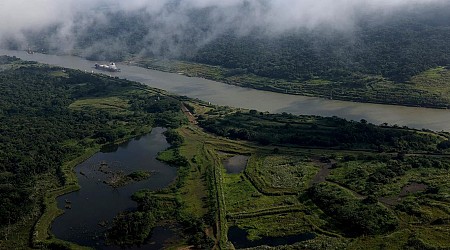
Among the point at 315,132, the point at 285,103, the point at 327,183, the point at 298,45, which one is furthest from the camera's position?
the point at 298,45

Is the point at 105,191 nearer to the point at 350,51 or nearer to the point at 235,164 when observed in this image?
the point at 235,164

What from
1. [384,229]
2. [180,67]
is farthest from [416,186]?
[180,67]

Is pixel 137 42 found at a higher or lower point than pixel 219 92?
higher

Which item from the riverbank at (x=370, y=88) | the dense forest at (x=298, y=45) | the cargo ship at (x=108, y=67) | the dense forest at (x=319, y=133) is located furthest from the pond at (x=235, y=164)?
the cargo ship at (x=108, y=67)

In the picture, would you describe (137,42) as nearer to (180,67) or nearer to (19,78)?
(180,67)

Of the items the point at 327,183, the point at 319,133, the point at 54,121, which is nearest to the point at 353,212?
the point at 327,183

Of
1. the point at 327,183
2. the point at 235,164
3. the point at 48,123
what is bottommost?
the point at 235,164

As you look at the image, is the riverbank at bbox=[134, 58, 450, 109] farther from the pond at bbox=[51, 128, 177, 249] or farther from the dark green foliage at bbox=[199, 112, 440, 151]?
the pond at bbox=[51, 128, 177, 249]
